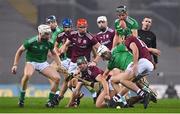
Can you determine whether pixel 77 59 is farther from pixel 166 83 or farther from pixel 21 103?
pixel 166 83

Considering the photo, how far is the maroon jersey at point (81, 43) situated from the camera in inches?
639

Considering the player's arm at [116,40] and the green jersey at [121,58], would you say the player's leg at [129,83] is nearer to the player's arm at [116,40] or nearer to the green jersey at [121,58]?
the green jersey at [121,58]

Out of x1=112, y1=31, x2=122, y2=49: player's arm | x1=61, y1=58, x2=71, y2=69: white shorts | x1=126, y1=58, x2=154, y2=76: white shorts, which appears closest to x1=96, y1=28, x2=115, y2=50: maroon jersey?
x1=112, y1=31, x2=122, y2=49: player's arm

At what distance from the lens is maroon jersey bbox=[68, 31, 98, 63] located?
16219 mm

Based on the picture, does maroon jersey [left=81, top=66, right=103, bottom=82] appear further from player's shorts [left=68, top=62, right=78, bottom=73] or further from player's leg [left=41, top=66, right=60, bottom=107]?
player's shorts [left=68, top=62, right=78, bottom=73]

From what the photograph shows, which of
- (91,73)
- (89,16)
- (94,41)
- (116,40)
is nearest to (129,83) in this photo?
(91,73)

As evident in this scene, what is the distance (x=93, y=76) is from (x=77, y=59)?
0.75 meters

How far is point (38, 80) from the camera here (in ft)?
84.8

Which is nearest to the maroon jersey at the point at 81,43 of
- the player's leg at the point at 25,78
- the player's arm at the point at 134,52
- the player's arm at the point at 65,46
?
the player's arm at the point at 65,46

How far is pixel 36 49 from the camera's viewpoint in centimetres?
1552

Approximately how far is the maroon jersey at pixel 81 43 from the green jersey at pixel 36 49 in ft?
2.93

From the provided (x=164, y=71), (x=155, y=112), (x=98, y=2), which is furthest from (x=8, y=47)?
(x=155, y=112)

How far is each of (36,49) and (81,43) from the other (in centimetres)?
117

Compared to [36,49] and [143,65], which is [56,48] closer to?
[36,49]
